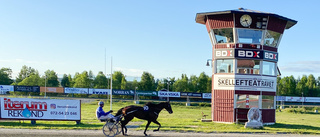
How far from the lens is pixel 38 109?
821 inches

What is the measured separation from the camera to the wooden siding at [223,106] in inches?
977

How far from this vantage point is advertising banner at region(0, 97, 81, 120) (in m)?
20.6

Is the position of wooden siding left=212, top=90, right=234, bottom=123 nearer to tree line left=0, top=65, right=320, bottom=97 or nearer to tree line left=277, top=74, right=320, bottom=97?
tree line left=0, top=65, right=320, bottom=97

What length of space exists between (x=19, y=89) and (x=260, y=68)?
73.6 m

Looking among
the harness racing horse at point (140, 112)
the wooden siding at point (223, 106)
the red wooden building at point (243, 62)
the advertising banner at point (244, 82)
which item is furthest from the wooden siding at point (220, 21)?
the harness racing horse at point (140, 112)

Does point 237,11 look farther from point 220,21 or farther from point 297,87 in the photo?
point 297,87

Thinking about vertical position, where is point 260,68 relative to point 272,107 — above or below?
above

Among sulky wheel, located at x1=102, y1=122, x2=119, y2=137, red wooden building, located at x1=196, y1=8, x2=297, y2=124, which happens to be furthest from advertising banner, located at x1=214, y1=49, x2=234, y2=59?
sulky wheel, located at x1=102, y1=122, x2=119, y2=137

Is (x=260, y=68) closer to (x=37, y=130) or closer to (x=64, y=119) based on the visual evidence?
(x=64, y=119)

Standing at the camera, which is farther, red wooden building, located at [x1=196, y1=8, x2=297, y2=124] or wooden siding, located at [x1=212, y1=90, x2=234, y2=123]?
wooden siding, located at [x1=212, y1=90, x2=234, y2=123]

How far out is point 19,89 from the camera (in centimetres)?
8250

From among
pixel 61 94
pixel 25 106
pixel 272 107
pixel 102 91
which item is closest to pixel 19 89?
pixel 61 94

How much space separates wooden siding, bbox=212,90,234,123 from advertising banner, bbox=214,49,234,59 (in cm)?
286

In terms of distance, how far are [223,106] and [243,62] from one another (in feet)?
12.9
